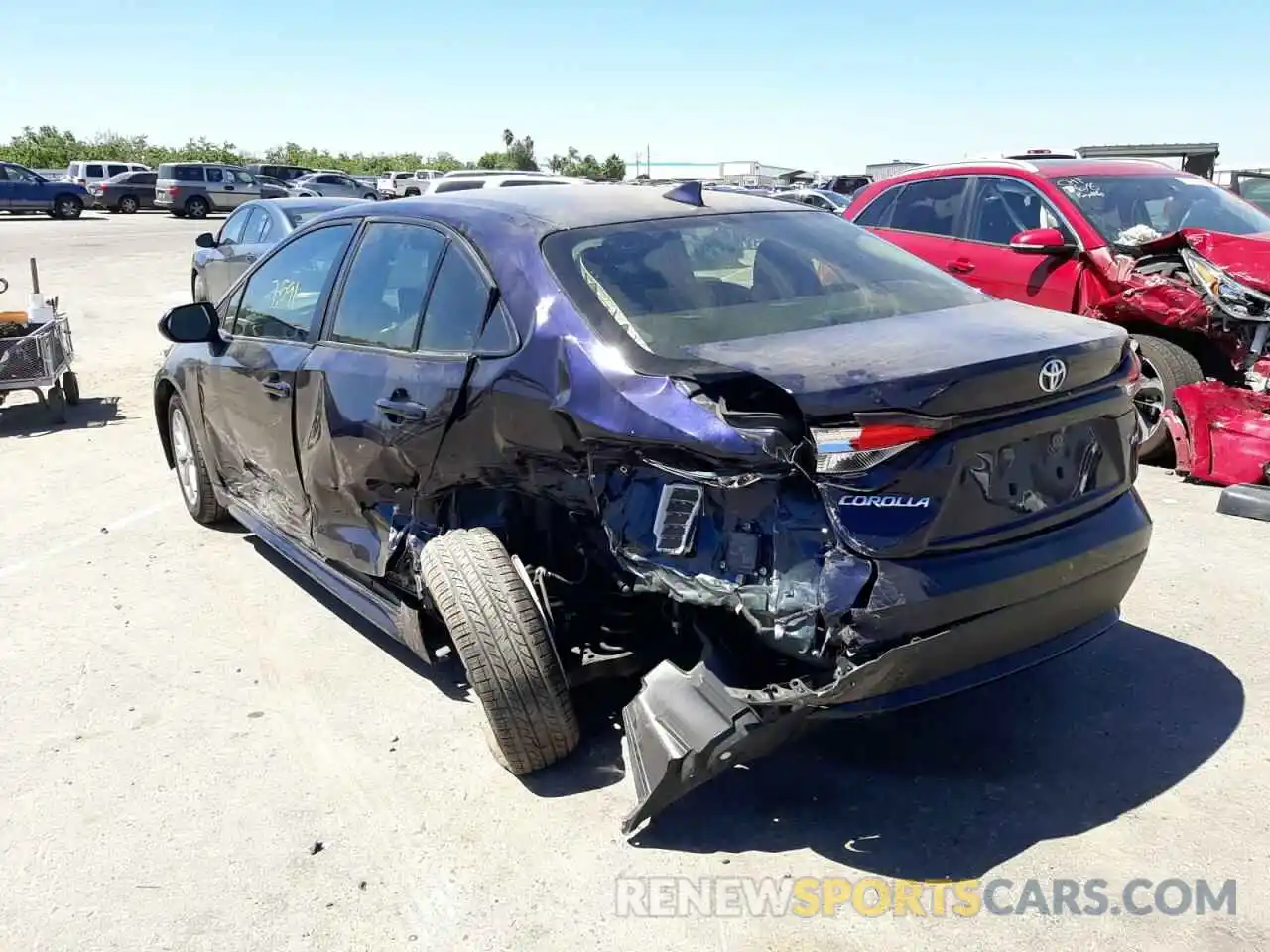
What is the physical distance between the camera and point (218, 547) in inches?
229

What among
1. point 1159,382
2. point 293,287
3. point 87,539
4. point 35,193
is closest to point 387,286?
point 293,287

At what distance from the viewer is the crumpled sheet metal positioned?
594 cm

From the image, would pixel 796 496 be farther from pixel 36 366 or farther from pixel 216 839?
pixel 36 366

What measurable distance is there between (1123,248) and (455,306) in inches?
195

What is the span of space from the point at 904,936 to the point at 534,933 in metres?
0.92

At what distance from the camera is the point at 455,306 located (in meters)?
3.68

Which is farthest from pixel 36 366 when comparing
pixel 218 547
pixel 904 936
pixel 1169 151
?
pixel 1169 151

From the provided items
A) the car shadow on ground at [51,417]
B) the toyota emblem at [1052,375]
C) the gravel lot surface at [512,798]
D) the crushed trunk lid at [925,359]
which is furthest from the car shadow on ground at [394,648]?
the car shadow on ground at [51,417]

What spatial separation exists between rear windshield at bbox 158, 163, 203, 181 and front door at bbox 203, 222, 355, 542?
3659cm

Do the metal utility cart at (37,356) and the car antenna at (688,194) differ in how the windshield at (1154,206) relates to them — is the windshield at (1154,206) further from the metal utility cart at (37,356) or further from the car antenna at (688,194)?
the metal utility cart at (37,356)

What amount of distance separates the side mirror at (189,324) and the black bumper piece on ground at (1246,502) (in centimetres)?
527

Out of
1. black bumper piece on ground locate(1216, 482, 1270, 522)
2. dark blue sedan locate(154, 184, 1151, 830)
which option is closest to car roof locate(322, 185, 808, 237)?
dark blue sedan locate(154, 184, 1151, 830)

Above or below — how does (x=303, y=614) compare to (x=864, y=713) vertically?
below

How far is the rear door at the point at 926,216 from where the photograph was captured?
26.6 feet
